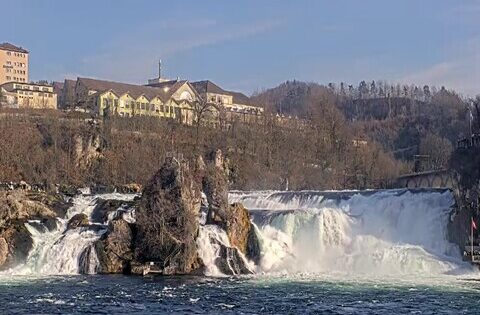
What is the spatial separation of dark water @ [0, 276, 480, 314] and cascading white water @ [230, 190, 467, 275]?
6489 mm

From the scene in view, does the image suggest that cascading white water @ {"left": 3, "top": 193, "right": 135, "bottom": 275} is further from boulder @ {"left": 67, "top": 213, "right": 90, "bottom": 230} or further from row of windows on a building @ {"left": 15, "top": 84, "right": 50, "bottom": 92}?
row of windows on a building @ {"left": 15, "top": 84, "right": 50, "bottom": 92}

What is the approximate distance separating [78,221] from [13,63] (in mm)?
88351

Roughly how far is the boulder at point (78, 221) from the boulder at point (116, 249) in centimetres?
403

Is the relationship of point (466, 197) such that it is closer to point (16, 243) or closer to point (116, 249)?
point (116, 249)

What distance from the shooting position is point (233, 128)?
91562 millimetres

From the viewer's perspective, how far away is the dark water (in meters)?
31.5

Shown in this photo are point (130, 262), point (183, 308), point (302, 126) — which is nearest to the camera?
point (183, 308)

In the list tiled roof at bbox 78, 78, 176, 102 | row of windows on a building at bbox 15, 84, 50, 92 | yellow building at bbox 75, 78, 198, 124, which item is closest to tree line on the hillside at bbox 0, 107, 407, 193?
yellow building at bbox 75, 78, 198, 124

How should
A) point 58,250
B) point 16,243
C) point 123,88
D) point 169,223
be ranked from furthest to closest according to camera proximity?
1. point 123,88
2. point 16,243
3. point 58,250
4. point 169,223

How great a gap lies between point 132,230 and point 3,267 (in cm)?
792

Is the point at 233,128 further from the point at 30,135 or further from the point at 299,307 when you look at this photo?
the point at 299,307

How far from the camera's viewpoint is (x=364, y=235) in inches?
2055

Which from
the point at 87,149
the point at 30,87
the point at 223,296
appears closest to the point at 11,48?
the point at 30,87

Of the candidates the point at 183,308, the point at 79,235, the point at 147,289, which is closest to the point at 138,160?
the point at 79,235
